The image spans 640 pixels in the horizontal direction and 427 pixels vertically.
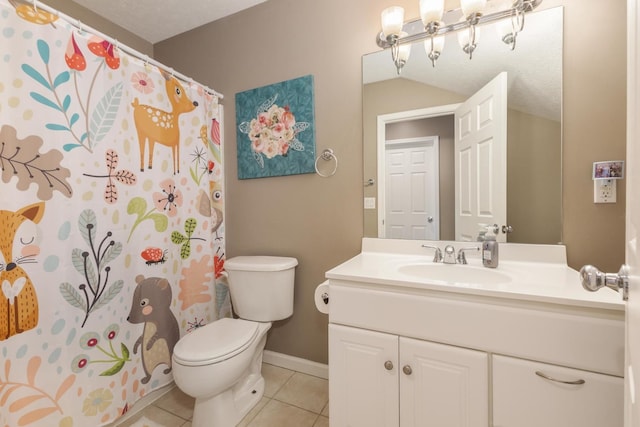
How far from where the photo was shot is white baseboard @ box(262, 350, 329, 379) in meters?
1.65

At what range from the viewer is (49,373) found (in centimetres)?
104

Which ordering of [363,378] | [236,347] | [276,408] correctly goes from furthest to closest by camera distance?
[276,408] → [236,347] → [363,378]

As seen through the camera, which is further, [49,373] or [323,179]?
[323,179]

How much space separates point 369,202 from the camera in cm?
148

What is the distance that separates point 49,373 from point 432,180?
1.85 m

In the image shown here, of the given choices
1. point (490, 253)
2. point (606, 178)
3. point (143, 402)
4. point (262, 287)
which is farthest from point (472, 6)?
point (143, 402)

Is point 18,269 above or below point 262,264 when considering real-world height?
above

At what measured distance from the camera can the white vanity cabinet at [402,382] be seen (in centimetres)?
86

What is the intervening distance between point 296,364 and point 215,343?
0.68m

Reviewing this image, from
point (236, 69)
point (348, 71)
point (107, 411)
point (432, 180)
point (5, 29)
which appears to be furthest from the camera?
point (236, 69)

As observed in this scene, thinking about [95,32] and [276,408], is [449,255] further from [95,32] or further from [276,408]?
[95,32]

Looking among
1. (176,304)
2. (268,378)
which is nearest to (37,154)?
(176,304)

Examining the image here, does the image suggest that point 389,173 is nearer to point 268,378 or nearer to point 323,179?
point 323,179

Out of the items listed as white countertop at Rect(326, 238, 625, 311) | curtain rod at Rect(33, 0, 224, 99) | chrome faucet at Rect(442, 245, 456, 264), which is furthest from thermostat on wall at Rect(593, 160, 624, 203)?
curtain rod at Rect(33, 0, 224, 99)
